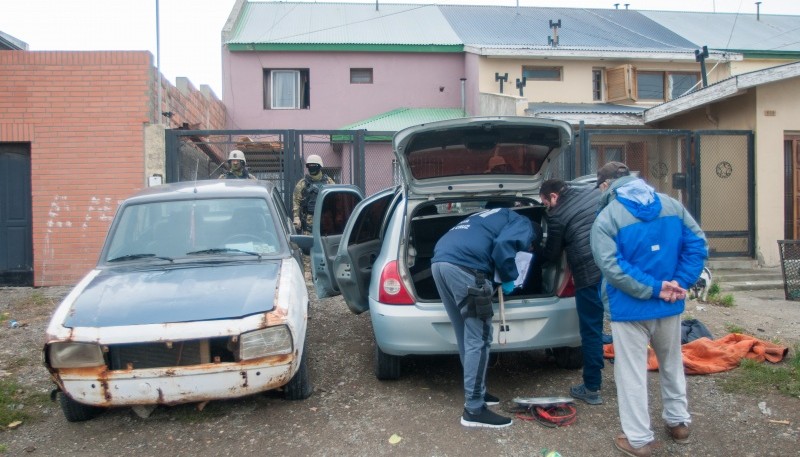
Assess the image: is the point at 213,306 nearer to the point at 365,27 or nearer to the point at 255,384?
the point at 255,384

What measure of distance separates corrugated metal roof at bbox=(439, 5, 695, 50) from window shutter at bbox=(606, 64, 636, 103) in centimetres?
152

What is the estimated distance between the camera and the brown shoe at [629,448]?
12.3ft

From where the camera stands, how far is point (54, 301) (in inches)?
337

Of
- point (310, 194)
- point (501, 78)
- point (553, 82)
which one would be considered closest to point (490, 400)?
point (310, 194)

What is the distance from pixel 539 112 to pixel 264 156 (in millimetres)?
6236

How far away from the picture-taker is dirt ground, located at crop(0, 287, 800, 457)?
4.04m

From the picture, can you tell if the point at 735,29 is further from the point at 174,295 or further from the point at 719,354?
the point at 174,295

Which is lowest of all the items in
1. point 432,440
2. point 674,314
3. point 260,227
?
point 432,440

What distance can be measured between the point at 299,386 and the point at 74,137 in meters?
6.84

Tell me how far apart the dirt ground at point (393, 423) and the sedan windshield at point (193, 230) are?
1.19 m

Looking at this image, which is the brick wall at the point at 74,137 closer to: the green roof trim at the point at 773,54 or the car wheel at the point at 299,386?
the car wheel at the point at 299,386

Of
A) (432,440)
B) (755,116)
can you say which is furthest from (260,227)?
(755,116)

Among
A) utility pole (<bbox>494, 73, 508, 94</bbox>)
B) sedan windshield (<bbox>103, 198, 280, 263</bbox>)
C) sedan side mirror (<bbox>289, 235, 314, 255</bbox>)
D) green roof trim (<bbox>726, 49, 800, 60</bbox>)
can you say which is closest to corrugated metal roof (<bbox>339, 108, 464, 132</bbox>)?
utility pole (<bbox>494, 73, 508, 94</bbox>)

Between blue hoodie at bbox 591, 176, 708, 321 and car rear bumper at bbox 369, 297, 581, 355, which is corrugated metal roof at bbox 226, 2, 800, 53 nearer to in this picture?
car rear bumper at bbox 369, 297, 581, 355
